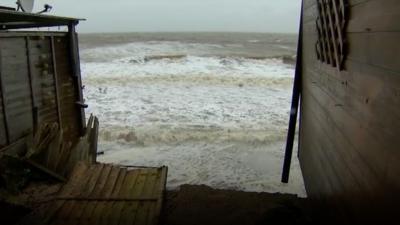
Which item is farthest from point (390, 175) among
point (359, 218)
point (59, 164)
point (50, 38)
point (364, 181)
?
point (50, 38)

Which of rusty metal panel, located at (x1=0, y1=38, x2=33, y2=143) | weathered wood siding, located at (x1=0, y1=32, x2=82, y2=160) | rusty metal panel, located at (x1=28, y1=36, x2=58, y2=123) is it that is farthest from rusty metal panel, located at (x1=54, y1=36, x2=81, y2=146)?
rusty metal panel, located at (x1=0, y1=38, x2=33, y2=143)

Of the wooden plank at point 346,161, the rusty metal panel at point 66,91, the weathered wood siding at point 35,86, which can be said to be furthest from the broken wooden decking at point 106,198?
the wooden plank at point 346,161

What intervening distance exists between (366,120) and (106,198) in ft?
11.4

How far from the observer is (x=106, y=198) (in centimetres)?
499

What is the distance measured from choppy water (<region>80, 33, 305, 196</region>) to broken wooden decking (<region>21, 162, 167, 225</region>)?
1505mm

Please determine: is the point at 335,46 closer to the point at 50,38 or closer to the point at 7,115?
the point at 7,115

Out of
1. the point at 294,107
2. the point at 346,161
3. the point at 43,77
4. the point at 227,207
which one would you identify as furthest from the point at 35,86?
the point at 346,161

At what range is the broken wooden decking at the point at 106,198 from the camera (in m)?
4.45

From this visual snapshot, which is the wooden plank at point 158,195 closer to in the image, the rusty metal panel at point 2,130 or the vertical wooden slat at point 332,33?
the rusty metal panel at point 2,130

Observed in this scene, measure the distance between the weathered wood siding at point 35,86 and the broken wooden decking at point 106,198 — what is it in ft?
3.04

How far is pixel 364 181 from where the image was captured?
2.32 m

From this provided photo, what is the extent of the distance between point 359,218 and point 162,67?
23.2 m

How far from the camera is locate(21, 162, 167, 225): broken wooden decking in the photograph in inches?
175

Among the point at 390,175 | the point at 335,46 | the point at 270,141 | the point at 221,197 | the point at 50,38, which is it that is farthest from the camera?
the point at 270,141
